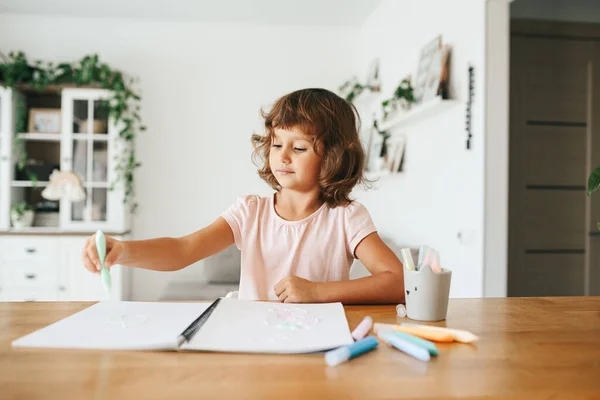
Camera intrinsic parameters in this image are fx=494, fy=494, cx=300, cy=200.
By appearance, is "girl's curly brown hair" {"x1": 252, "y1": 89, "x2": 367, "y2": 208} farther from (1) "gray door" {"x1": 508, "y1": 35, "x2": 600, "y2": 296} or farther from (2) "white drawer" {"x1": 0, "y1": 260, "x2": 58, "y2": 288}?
(2) "white drawer" {"x1": 0, "y1": 260, "x2": 58, "y2": 288}

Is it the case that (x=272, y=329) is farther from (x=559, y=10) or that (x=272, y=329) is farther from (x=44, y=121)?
(x=44, y=121)

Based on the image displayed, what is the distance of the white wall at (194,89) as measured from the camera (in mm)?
4238

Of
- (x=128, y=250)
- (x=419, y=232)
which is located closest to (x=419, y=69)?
(x=419, y=232)

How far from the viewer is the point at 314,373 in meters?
0.52

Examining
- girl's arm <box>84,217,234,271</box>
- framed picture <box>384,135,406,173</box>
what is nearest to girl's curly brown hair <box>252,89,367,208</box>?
girl's arm <box>84,217,234,271</box>

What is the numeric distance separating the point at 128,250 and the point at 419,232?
2178mm

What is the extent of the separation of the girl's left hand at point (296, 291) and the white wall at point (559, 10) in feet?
8.54

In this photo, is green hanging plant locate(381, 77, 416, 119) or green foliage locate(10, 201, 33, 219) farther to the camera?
green foliage locate(10, 201, 33, 219)

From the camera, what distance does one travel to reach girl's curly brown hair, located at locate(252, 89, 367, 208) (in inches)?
46.0

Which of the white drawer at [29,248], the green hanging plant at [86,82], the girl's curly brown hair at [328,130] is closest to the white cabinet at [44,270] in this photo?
the white drawer at [29,248]

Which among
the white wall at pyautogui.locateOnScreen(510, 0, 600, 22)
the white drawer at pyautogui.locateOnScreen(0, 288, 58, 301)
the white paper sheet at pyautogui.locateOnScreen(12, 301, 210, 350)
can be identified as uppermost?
the white wall at pyautogui.locateOnScreen(510, 0, 600, 22)

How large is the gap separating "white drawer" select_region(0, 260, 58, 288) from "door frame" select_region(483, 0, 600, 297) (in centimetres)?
311

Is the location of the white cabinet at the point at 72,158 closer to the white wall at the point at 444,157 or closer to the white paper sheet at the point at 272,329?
the white wall at the point at 444,157

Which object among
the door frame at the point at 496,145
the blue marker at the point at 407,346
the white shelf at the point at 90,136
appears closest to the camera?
the blue marker at the point at 407,346
